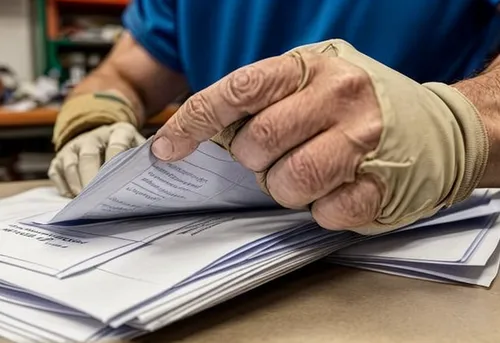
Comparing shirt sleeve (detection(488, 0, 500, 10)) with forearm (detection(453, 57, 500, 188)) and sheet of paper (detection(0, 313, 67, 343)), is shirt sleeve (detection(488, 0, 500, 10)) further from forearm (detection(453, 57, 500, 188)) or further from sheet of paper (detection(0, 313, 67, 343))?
sheet of paper (detection(0, 313, 67, 343))

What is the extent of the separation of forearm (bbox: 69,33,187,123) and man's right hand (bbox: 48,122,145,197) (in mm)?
334

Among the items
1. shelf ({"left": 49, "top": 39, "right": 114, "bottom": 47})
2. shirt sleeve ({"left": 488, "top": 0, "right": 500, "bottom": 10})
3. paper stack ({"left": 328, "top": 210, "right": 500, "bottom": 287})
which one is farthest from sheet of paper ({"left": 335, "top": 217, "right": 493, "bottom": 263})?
shelf ({"left": 49, "top": 39, "right": 114, "bottom": 47})

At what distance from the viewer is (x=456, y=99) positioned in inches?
18.8

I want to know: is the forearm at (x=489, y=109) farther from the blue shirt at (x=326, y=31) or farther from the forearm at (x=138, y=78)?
the forearm at (x=138, y=78)

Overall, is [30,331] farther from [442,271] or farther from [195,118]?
Answer: [442,271]

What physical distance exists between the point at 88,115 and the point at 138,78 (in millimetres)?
319

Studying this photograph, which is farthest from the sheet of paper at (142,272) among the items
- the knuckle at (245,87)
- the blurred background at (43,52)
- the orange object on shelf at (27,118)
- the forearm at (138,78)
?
the blurred background at (43,52)

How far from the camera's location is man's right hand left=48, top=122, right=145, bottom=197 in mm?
701

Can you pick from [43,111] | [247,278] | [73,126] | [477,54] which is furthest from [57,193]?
[43,111]

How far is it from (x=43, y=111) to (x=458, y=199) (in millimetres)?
1549

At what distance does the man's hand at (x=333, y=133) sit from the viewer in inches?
16.5

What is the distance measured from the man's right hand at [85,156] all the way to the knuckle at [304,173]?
288 mm

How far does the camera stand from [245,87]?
426 millimetres

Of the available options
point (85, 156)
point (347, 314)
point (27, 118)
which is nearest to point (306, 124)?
point (347, 314)
